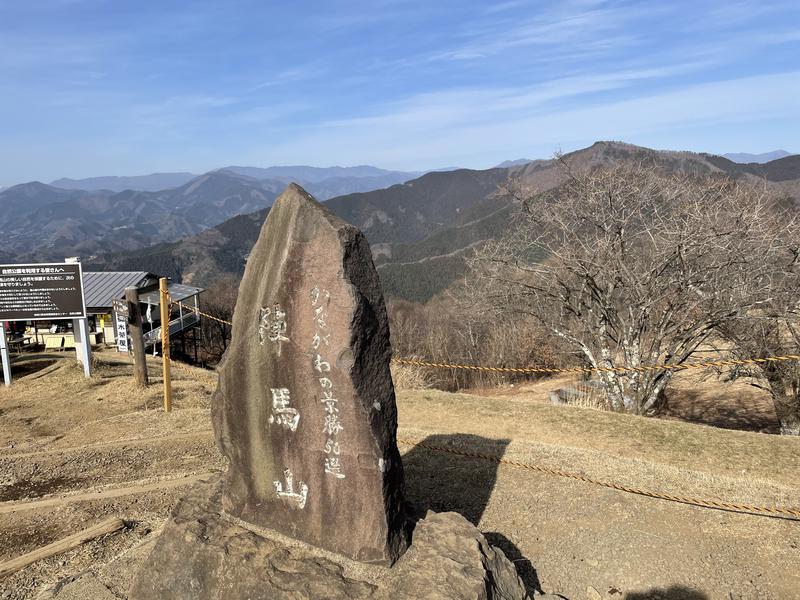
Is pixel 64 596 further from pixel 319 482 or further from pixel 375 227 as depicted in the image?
pixel 375 227

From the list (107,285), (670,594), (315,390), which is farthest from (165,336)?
(107,285)

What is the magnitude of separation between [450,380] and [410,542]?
1873cm

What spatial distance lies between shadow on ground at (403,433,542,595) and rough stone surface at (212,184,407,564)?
1.47m

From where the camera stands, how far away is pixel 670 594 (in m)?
5.03

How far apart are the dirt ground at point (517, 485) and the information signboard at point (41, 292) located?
1.70 m

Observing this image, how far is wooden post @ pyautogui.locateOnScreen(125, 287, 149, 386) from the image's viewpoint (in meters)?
11.0

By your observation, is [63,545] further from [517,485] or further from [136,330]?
[136,330]

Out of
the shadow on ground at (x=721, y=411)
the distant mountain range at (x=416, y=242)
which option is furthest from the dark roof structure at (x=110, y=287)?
the distant mountain range at (x=416, y=242)

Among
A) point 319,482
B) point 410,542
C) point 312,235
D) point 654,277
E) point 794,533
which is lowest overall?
point 794,533

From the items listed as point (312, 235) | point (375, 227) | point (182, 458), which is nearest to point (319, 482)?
point (312, 235)

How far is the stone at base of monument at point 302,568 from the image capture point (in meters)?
4.07

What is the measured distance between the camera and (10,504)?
6855 millimetres

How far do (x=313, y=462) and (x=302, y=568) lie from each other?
0.79 metres

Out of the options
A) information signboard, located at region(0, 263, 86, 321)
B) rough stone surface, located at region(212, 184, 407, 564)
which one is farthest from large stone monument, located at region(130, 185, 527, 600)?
information signboard, located at region(0, 263, 86, 321)
